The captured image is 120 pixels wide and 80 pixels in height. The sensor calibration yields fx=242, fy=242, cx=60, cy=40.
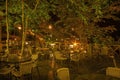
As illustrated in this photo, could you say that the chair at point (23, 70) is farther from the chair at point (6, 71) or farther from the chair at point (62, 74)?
the chair at point (62, 74)

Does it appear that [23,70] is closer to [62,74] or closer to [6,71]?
[6,71]

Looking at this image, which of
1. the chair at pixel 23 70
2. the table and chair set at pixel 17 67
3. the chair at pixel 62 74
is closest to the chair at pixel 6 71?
the table and chair set at pixel 17 67

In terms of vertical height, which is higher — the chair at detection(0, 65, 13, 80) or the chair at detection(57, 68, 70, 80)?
the chair at detection(57, 68, 70, 80)

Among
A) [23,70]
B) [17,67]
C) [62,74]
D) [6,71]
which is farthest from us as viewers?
[6,71]

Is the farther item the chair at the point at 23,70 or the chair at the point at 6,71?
the chair at the point at 6,71

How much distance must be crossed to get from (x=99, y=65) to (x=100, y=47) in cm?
193

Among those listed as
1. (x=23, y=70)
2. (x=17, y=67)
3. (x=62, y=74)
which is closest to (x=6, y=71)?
(x=17, y=67)

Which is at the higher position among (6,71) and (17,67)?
(17,67)

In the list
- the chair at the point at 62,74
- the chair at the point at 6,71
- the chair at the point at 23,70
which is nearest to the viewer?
the chair at the point at 62,74

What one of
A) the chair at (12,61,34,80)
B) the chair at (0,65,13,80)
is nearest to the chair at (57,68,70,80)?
the chair at (12,61,34,80)

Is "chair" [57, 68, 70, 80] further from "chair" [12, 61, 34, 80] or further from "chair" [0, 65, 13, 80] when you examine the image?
"chair" [0, 65, 13, 80]

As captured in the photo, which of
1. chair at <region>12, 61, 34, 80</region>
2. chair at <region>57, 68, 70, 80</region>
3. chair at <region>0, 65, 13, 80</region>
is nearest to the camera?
→ chair at <region>57, 68, 70, 80</region>

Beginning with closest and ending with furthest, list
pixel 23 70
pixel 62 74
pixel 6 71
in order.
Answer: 1. pixel 62 74
2. pixel 23 70
3. pixel 6 71

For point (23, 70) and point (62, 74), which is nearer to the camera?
point (62, 74)
